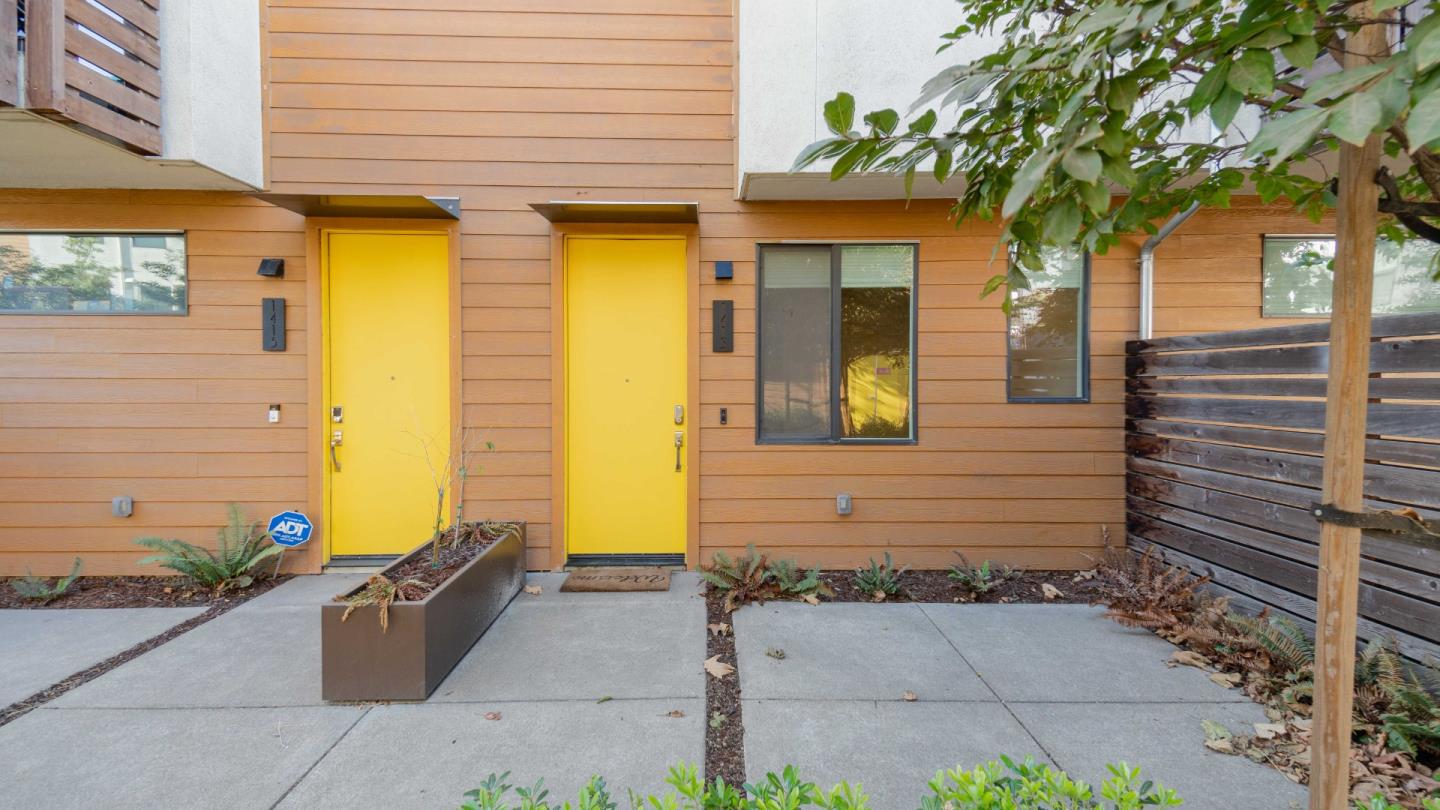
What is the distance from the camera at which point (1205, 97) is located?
105 centimetres

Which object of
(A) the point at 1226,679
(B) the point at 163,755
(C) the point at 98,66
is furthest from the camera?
(C) the point at 98,66

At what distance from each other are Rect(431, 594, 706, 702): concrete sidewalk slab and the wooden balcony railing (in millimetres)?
3335

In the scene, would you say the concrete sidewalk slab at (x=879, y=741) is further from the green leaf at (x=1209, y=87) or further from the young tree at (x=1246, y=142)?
the green leaf at (x=1209, y=87)

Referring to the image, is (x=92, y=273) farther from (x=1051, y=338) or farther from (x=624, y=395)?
(x=1051, y=338)

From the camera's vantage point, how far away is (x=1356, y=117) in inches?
31.4

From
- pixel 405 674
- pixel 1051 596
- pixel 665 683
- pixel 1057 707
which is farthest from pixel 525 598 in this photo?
pixel 1051 596

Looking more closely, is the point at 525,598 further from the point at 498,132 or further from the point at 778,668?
the point at 498,132

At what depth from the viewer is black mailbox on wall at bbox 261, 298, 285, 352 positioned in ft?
13.2

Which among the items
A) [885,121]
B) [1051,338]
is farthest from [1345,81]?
[1051,338]

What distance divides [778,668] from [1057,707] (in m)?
1.20

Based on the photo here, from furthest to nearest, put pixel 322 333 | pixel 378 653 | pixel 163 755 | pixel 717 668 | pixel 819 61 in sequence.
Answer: pixel 322 333, pixel 819 61, pixel 717 668, pixel 378 653, pixel 163 755

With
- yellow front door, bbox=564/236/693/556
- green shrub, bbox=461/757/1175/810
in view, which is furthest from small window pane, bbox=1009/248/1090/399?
green shrub, bbox=461/757/1175/810

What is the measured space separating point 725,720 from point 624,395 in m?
2.37

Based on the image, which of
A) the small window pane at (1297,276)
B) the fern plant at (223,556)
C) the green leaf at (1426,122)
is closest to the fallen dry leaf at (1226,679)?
the small window pane at (1297,276)
